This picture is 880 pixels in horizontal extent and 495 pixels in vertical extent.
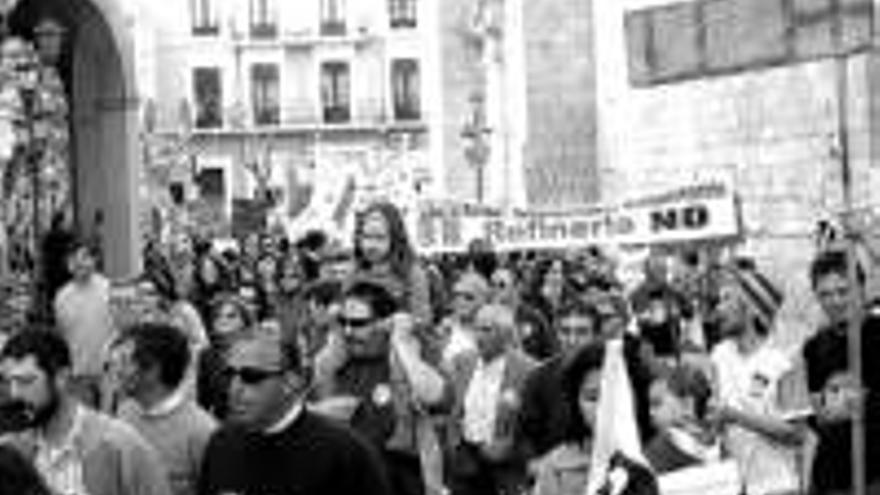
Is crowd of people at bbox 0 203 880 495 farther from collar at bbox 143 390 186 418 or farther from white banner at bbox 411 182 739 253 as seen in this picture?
white banner at bbox 411 182 739 253

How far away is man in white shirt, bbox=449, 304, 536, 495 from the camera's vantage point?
1091cm

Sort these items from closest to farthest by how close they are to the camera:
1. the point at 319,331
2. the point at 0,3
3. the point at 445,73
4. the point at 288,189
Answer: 1. the point at 319,331
2. the point at 0,3
3. the point at 445,73
4. the point at 288,189

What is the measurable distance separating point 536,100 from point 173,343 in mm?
28731

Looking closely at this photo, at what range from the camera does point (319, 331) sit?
11625 millimetres

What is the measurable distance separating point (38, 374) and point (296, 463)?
0.92 meters

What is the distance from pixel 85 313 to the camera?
13398 mm

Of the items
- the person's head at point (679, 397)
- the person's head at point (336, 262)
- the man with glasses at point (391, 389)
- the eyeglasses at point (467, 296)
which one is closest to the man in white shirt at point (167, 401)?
the man with glasses at point (391, 389)

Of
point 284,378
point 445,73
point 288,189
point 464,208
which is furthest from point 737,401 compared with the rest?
point 288,189

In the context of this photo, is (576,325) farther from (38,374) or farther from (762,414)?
(38,374)

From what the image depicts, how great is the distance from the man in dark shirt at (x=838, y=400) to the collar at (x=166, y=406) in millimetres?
2147

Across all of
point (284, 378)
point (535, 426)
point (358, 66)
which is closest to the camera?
point (284, 378)

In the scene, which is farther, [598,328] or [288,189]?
[288,189]

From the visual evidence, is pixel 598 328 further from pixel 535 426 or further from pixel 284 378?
pixel 284 378

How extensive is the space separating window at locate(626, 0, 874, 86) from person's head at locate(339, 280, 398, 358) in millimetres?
1223
